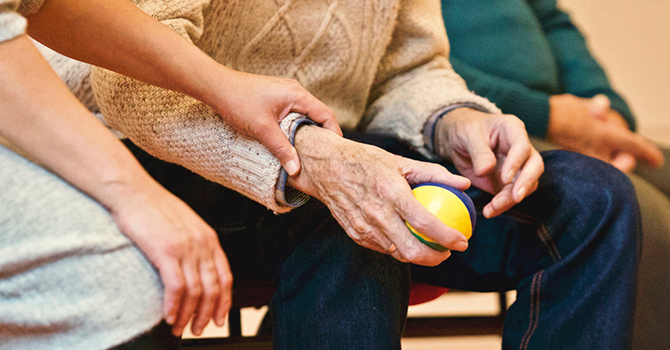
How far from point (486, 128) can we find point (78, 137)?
22.7 inches

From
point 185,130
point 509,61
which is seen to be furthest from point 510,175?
point 509,61

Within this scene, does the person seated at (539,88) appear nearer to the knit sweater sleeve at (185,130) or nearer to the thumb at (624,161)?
the thumb at (624,161)

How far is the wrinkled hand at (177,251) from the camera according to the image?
400 millimetres

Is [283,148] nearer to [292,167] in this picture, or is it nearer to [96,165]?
[292,167]

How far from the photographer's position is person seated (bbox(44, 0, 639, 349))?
0.55m

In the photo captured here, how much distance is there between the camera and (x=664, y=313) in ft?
2.48

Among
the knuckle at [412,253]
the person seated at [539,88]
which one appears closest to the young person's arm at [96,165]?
the knuckle at [412,253]

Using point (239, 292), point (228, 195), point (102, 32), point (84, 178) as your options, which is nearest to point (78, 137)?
point (84, 178)

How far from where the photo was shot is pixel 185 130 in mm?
595

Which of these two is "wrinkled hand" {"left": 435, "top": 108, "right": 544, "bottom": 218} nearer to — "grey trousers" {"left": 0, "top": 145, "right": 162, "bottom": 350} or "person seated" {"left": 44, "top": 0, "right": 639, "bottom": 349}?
"person seated" {"left": 44, "top": 0, "right": 639, "bottom": 349}

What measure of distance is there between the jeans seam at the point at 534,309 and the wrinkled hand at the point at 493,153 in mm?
111

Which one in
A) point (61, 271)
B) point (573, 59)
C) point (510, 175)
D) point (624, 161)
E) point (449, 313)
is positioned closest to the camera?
point (61, 271)

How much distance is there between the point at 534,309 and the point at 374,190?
1.12ft

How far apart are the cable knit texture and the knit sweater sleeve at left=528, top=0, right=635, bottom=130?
2.48 ft
